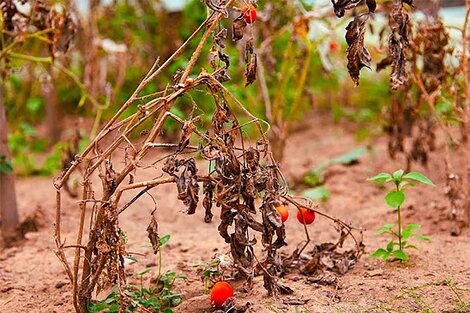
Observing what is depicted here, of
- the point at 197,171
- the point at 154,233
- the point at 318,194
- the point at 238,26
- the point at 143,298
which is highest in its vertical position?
the point at 238,26

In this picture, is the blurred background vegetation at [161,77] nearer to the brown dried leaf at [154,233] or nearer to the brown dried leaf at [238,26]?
the brown dried leaf at [238,26]

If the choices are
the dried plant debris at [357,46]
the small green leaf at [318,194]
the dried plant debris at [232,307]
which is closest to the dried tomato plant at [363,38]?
the dried plant debris at [357,46]

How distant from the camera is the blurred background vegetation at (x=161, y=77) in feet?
14.7

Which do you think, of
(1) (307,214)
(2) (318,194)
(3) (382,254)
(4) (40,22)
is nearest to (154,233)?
(1) (307,214)

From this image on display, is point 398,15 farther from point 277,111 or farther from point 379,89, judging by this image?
point 379,89

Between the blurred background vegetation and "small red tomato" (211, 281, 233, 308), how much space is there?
78.0 inches

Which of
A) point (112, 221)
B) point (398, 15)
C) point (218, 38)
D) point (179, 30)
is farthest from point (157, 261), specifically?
point (179, 30)

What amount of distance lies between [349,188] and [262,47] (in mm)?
959

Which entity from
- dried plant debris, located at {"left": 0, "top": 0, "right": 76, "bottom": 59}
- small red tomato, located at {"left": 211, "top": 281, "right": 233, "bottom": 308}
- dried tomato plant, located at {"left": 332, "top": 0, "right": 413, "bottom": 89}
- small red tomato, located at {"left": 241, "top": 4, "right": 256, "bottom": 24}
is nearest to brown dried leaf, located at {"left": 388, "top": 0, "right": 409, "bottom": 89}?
dried tomato plant, located at {"left": 332, "top": 0, "right": 413, "bottom": 89}

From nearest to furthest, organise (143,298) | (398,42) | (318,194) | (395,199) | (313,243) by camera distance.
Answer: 1. (398,42)
2. (143,298)
3. (395,199)
4. (313,243)
5. (318,194)

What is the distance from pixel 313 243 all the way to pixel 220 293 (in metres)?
0.89

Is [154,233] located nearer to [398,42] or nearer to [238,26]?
[238,26]

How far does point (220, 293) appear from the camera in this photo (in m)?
2.23

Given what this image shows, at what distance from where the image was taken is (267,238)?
2107 mm
